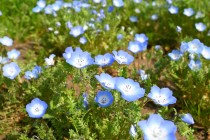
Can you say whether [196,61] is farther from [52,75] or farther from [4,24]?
[4,24]

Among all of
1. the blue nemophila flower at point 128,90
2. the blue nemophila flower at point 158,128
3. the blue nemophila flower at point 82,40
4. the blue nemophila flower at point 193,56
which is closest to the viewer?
the blue nemophila flower at point 158,128

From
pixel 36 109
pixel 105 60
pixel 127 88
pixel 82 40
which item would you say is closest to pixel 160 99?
pixel 127 88

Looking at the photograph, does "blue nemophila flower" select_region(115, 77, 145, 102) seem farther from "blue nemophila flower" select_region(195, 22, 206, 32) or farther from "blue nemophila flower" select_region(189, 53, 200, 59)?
"blue nemophila flower" select_region(195, 22, 206, 32)

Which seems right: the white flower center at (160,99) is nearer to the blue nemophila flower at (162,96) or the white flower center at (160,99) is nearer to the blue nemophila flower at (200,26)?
the blue nemophila flower at (162,96)

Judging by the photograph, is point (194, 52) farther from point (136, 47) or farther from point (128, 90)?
point (128, 90)

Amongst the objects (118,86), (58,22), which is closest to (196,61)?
(118,86)

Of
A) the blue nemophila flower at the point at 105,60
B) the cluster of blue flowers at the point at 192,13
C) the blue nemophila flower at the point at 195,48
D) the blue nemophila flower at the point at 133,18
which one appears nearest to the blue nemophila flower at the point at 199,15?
the cluster of blue flowers at the point at 192,13
